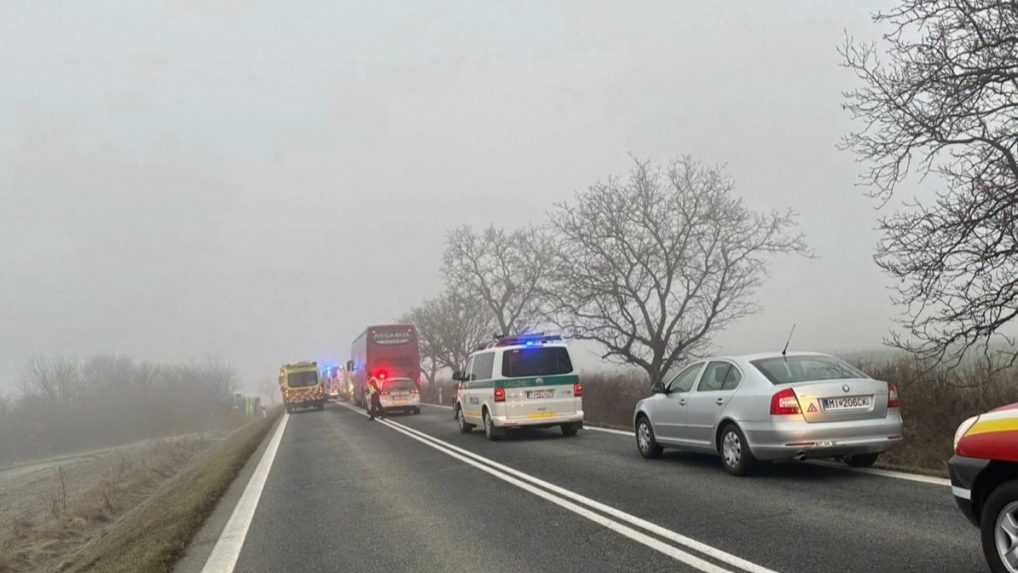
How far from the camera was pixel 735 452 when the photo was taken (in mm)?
8992

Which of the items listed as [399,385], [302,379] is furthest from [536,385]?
[302,379]

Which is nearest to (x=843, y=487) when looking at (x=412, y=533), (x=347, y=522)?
(x=412, y=533)

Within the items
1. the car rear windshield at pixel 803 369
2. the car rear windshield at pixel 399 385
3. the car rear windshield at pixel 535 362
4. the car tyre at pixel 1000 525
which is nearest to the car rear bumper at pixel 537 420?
the car rear windshield at pixel 535 362

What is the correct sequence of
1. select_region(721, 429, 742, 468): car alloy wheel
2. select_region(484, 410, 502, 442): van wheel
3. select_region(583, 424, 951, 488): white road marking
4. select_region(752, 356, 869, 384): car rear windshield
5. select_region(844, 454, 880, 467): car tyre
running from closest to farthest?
select_region(583, 424, 951, 488): white road marking
select_region(752, 356, 869, 384): car rear windshield
select_region(721, 429, 742, 468): car alloy wheel
select_region(844, 454, 880, 467): car tyre
select_region(484, 410, 502, 442): van wheel

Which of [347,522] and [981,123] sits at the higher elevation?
[981,123]

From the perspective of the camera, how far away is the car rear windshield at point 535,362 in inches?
625

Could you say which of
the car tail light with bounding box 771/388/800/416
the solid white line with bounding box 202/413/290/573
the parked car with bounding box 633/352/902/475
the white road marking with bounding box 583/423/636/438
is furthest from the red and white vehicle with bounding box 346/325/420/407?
the car tail light with bounding box 771/388/800/416

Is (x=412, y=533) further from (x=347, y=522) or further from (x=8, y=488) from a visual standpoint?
(x=8, y=488)

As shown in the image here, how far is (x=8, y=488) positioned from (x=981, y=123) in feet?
132

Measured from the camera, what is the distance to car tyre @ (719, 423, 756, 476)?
28.7ft

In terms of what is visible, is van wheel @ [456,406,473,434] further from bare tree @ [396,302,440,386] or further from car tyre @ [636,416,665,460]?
bare tree @ [396,302,440,386]

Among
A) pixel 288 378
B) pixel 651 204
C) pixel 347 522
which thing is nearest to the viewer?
pixel 347 522

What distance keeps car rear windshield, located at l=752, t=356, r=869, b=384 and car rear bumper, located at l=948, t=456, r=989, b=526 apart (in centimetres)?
397

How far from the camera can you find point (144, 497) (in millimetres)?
17250
